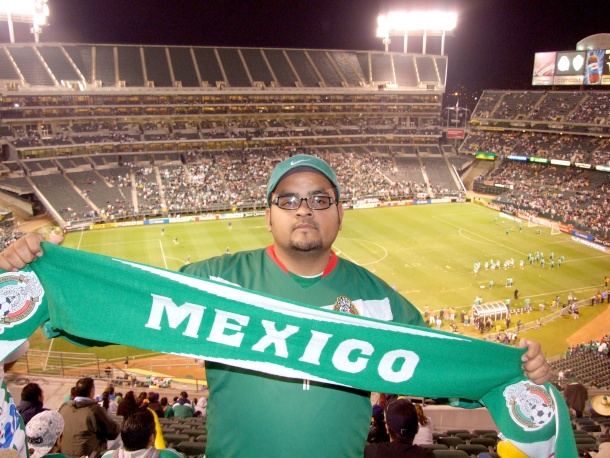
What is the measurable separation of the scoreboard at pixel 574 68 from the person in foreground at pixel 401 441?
210 ft

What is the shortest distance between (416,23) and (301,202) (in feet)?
248

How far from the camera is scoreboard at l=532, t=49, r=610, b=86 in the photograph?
182 feet

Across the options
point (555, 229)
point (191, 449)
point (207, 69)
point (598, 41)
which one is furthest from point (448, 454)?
point (598, 41)

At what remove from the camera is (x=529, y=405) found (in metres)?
3.16

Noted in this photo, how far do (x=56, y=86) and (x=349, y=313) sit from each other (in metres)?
63.3

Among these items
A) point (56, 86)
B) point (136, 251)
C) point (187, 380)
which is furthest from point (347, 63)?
point (187, 380)

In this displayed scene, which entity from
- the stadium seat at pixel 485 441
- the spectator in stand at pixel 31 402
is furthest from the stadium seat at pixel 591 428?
the spectator in stand at pixel 31 402

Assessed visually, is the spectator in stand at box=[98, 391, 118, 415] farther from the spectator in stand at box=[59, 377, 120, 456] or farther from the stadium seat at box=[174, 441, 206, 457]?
the spectator in stand at box=[59, 377, 120, 456]

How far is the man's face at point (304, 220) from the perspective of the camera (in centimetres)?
318

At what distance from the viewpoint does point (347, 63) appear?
7375 cm

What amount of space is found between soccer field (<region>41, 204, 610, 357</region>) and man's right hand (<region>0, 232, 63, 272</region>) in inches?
801

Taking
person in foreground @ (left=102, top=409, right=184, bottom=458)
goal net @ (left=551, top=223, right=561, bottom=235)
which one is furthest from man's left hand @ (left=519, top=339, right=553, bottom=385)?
goal net @ (left=551, top=223, right=561, bottom=235)

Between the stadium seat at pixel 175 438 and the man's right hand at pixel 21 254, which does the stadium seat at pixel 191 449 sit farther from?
the man's right hand at pixel 21 254

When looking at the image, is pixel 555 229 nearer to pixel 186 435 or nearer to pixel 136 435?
pixel 186 435
